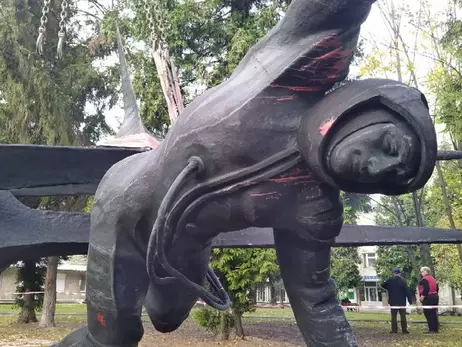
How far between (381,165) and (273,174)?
35 centimetres

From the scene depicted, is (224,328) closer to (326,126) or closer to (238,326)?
(238,326)

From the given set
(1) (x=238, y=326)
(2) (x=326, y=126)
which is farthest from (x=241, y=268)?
(2) (x=326, y=126)

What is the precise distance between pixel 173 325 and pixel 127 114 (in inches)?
50.3

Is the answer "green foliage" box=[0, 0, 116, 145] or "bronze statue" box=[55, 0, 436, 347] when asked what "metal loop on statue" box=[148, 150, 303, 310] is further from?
"green foliage" box=[0, 0, 116, 145]

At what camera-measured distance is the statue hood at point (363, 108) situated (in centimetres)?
161

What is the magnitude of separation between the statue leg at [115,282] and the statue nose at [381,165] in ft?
3.20

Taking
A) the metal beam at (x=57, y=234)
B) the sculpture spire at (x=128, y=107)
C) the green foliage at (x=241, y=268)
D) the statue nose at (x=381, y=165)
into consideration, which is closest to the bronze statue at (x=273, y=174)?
the statue nose at (x=381, y=165)

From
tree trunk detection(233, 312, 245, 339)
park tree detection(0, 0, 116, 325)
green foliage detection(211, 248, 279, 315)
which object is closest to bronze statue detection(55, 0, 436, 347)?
green foliage detection(211, 248, 279, 315)

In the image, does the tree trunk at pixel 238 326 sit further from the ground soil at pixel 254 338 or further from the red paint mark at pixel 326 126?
the red paint mark at pixel 326 126

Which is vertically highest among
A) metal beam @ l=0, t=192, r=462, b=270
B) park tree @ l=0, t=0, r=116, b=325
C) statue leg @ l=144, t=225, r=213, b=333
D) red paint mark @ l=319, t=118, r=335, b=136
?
park tree @ l=0, t=0, r=116, b=325

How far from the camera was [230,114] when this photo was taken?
6.04ft

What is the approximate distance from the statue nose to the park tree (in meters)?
10.9

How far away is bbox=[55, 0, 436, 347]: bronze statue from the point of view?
1666 millimetres

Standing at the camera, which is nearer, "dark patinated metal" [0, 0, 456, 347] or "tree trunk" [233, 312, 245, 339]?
"dark patinated metal" [0, 0, 456, 347]
